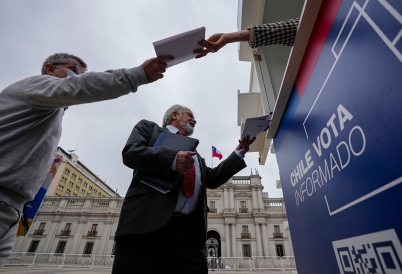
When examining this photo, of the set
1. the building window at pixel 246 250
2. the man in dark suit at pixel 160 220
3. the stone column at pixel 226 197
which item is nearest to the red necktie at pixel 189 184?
the man in dark suit at pixel 160 220

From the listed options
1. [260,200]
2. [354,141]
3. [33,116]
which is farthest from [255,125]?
[260,200]

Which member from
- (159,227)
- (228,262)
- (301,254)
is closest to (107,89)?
(159,227)

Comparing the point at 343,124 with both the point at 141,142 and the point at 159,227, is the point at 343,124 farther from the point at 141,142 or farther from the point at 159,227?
the point at 141,142

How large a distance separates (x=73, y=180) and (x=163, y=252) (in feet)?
124

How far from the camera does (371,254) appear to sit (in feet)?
1.42

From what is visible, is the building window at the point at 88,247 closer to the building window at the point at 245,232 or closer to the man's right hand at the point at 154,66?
the building window at the point at 245,232

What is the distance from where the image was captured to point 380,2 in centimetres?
37

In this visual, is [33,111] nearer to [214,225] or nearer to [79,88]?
[79,88]

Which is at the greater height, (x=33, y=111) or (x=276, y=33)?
(x=276, y=33)

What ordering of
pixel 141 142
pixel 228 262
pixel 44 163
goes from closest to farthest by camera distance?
pixel 44 163, pixel 141 142, pixel 228 262

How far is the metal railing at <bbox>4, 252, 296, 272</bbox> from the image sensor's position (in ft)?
47.3

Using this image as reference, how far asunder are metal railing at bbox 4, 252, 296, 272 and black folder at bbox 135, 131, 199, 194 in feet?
50.2

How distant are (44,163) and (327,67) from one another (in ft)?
4.14

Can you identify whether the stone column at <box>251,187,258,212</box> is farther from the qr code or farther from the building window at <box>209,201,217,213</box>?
the qr code
